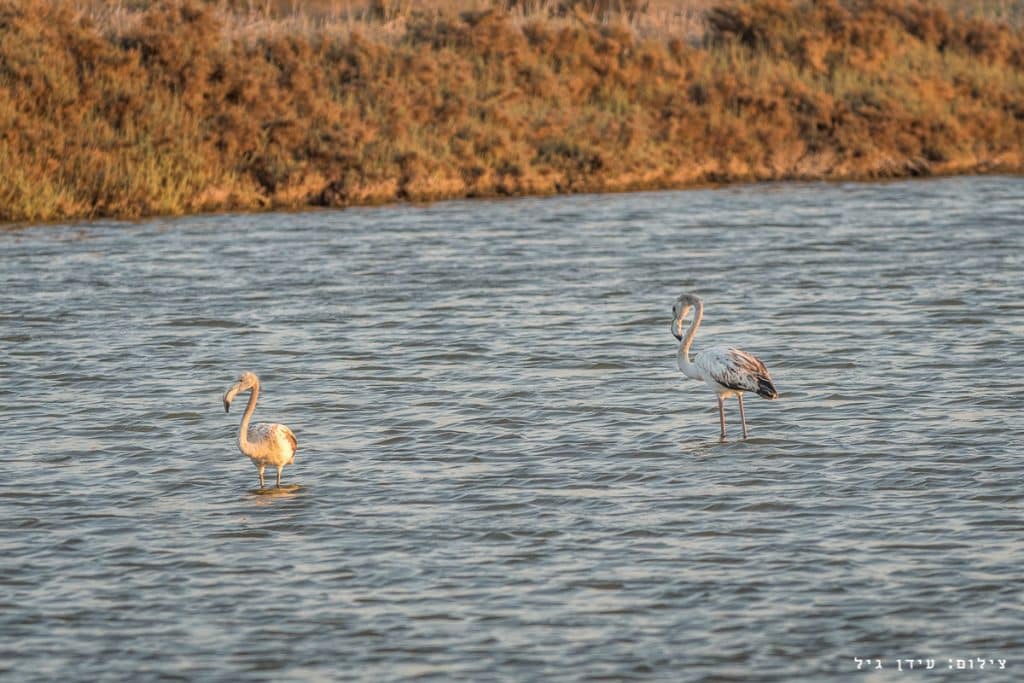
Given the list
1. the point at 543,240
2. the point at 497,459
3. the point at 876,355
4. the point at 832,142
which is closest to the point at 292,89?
the point at 543,240

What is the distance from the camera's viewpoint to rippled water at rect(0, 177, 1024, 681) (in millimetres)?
8281

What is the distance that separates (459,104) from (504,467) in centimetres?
2007

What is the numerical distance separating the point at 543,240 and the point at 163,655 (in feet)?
56.4

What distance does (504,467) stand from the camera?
11.9 m

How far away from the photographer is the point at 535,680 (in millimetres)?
7695

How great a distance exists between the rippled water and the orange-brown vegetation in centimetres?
461

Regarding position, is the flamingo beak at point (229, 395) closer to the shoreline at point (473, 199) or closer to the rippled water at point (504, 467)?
the rippled water at point (504, 467)

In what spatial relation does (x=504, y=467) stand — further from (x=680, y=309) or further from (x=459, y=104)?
(x=459, y=104)

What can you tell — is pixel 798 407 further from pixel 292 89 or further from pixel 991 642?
pixel 292 89

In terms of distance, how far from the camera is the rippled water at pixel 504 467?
8.28 meters

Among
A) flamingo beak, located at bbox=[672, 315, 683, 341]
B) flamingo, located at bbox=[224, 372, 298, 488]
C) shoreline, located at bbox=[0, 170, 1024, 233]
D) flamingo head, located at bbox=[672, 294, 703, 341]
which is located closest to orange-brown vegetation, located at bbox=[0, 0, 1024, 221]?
shoreline, located at bbox=[0, 170, 1024, 233]

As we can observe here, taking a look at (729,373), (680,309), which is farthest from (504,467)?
(680,309)

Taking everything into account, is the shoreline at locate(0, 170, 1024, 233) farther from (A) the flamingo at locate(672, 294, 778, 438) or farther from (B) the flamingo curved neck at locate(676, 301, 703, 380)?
(A) the flamingo at locate(672, 294, 778, 438)

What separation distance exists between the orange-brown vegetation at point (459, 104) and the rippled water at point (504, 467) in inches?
182
